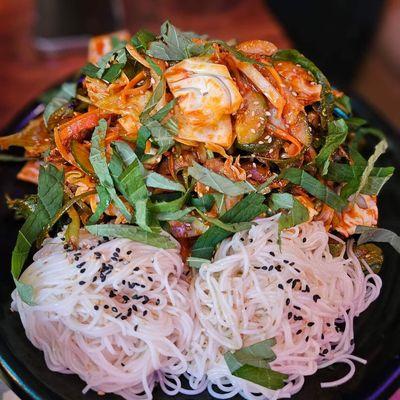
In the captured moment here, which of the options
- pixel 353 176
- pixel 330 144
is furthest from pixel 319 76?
pixel 353 176

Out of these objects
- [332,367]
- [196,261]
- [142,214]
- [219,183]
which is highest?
[219,183]

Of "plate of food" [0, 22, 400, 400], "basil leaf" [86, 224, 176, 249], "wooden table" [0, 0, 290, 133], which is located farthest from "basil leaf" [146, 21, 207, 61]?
"wooden table" [0, 0, 290, 133]

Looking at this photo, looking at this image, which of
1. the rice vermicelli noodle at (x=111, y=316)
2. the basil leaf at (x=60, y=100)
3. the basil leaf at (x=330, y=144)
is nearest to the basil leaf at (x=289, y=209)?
the basil leaf at (x=330, y=144)

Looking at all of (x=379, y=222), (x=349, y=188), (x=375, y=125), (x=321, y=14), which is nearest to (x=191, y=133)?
(x=349, y=188)

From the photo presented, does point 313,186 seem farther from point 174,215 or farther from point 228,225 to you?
point 174,215

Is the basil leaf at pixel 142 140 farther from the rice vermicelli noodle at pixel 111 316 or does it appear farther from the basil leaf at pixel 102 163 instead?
the rice vermicelli noodle at pixel 111 316

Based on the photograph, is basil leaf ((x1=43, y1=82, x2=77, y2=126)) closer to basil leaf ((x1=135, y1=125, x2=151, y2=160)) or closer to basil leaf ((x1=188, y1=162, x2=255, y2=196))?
basil leaf ((x1=135, y1=125, x2=151, y2=160))

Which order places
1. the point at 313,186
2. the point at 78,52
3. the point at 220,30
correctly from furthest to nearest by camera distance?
the point at 220,30 → the point at 78,52 → the point at 313,186
